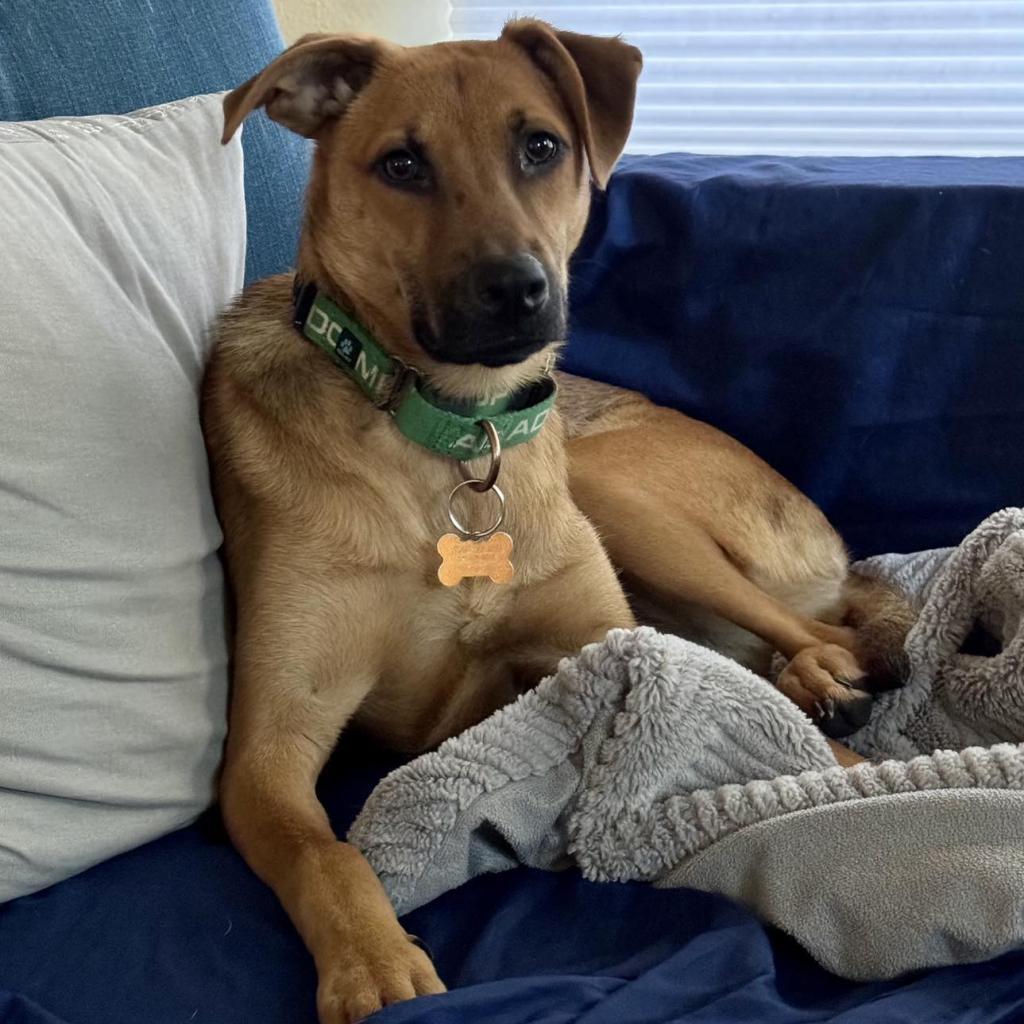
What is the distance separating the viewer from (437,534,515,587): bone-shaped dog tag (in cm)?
160

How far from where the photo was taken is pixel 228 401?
1.68 meters

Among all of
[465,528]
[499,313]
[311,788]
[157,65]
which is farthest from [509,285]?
[157,65]

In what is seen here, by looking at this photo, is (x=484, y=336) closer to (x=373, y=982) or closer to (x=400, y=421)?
(x=400, y=421)

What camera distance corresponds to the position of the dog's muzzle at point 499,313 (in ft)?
4.70

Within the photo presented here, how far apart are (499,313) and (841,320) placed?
97cm

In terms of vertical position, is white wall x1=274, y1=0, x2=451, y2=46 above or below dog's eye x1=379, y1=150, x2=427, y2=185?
below

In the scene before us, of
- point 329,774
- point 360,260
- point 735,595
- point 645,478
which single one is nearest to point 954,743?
point 735,595

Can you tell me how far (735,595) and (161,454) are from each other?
95 centimetres

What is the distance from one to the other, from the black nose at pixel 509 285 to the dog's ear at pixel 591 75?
336mm

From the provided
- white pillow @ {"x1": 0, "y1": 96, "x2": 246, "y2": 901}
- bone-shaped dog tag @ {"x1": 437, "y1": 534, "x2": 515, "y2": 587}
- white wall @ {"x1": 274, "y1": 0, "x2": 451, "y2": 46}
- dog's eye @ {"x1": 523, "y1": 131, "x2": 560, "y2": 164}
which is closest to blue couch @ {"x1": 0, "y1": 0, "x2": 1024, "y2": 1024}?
white pillow @ {"x1": 0, "y1": 96, "x2": 246, "y2": 901}

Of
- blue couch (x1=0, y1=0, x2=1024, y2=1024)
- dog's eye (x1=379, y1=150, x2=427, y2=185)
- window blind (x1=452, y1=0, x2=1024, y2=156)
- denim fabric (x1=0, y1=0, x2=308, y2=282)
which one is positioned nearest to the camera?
blue couch (x1=0, y1=0, x2=1024, y2=1024)

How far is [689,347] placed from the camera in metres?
2.32

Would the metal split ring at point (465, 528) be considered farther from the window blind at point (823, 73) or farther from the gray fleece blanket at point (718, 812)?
the window blind at point (823, 73)

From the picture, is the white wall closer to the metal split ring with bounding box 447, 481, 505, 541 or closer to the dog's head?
the dog's head
